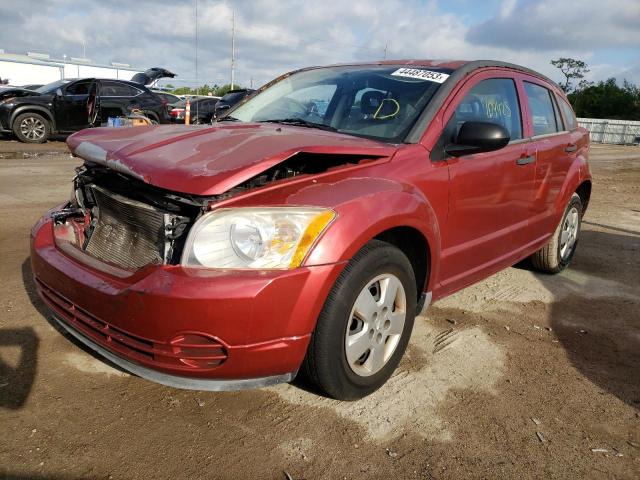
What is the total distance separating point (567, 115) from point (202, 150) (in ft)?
11.8

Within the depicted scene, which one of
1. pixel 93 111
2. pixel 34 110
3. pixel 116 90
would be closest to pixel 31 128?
pixel 34 110

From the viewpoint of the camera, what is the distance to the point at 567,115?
4684 millimetres

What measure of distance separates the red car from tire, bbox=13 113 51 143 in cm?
1160

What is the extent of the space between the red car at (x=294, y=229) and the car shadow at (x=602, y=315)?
0.73 m

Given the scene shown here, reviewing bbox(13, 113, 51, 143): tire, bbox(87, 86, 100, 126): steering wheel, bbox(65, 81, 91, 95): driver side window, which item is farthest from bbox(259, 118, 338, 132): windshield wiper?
bbox(65, 81, 91, 95): driver side window

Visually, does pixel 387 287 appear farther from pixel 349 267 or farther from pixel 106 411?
pixel 106 411

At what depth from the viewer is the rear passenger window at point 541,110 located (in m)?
3.95

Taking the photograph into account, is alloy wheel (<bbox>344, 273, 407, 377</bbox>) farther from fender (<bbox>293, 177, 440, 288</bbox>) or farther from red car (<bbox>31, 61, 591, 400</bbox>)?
fender (<bbox>293, 177, 440, 288</bbox>)

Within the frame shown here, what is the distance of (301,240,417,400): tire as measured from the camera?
224cm

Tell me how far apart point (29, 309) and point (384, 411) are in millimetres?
2327

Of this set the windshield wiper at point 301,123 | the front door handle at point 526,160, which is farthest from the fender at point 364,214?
the front door handle at point 526,160

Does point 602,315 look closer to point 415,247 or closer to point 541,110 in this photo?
point 541,110

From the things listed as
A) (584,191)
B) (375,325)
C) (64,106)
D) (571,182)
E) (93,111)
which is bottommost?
(375,325)

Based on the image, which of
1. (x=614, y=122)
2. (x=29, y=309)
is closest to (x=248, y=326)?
(x=29, y=309)
